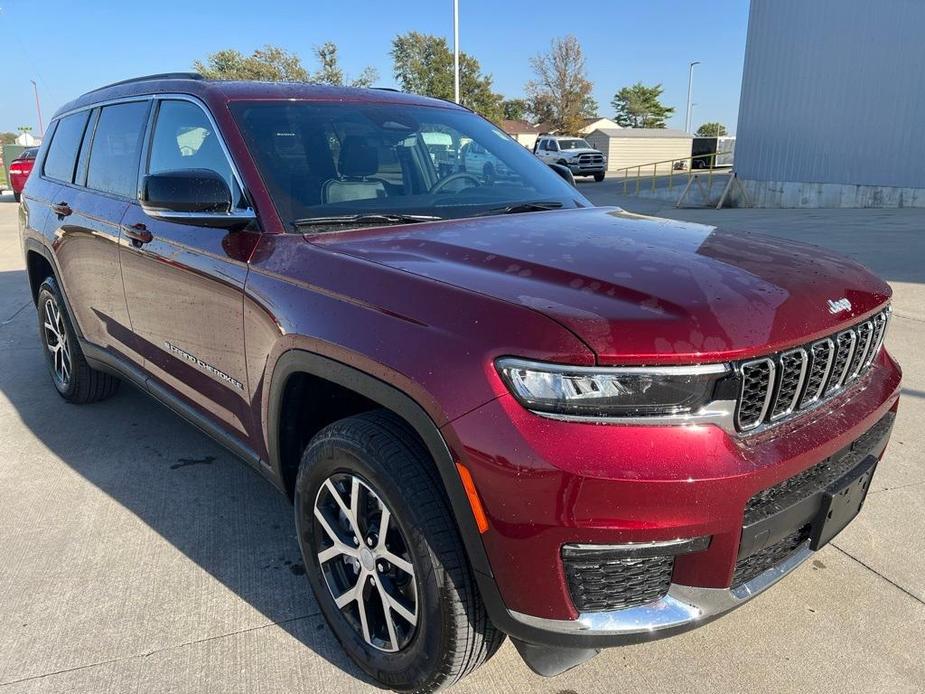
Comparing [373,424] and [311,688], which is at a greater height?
[373,424]

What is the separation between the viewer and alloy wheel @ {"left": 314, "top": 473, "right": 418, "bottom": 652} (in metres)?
2.07

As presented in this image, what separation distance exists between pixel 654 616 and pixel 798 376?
2.38ft

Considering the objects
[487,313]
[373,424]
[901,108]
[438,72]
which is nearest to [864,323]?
[487,313]

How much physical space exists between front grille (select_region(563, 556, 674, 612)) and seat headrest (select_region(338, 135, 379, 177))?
5.86 feet

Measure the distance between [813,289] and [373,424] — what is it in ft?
4.30

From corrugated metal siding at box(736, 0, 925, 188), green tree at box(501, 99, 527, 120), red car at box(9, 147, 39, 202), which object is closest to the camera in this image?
corrugated metal siding at box(736, 0, 925, 188)

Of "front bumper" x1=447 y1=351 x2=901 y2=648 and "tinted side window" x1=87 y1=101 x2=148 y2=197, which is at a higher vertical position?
"tinted side window" x1=87 y1=101 x2=148 y2=197

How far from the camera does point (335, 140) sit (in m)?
2.93

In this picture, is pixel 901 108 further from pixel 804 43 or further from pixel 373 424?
pixel 373 424

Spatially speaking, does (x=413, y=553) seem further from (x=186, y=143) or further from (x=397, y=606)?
(x=186, y=143)

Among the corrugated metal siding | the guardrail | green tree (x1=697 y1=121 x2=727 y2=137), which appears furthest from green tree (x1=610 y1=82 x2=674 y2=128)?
the corrugated metal siding

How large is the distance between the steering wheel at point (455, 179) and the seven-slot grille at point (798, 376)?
1.65 m

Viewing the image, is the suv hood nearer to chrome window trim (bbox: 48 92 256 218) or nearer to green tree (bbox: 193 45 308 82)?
chrome window trim (bbox: 48 92 256 218)

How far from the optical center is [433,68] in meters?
59.2
